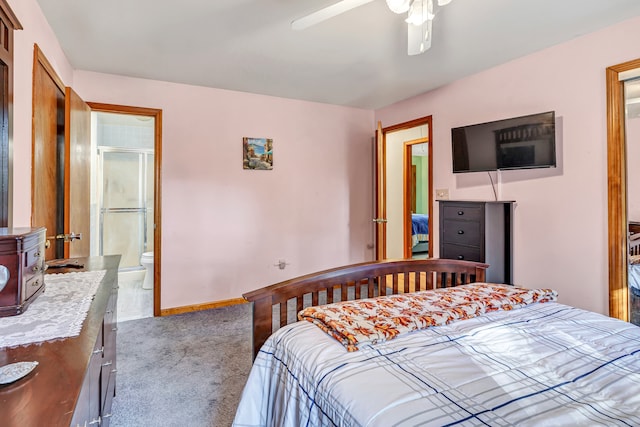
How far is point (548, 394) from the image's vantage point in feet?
2.97

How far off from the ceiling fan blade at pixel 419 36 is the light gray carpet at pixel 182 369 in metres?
2.20

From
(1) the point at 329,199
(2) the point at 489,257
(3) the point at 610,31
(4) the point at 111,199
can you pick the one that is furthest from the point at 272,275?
(3) the point at 610,31

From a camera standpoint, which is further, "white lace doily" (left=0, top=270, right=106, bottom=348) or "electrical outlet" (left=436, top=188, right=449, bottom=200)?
"electrical outlet" (left=436, top=188, right=449, bottom=200)

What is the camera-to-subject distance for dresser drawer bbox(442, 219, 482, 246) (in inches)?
111

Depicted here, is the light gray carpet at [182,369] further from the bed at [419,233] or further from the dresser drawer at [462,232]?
the bed at [419,233]

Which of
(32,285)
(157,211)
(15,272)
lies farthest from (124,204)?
(15,272)

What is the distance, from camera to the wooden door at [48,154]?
1.96 metres

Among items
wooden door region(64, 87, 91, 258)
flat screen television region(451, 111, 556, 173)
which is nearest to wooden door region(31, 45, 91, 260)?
wooden door region(64, 87, 91, 258)

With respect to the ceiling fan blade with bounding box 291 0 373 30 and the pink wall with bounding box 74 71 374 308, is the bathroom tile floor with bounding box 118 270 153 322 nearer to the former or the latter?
the pink wall with bounding box 74 71 374 308

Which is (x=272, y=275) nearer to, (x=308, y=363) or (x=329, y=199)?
(x=329, y=199)

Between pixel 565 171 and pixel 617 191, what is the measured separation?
36 cm

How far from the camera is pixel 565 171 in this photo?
2.58 meters

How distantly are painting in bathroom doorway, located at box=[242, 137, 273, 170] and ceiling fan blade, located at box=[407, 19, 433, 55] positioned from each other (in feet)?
7.72

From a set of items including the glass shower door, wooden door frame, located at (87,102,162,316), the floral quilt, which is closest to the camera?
the floral quilt
